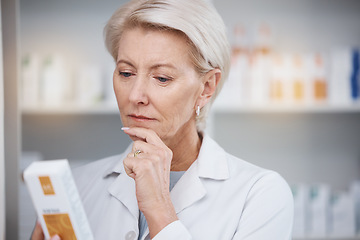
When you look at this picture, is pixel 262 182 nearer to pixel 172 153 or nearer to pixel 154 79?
pixel 172 153

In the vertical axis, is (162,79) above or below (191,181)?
above

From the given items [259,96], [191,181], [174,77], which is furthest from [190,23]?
[259,96]

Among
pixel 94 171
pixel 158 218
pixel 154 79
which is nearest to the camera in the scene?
pixel 158 218

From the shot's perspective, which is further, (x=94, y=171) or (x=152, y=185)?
(x=94, y=171)

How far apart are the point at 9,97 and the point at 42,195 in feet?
0.92

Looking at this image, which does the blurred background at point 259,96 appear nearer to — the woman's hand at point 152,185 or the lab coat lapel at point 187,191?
the lab coat lapel at point 187,191

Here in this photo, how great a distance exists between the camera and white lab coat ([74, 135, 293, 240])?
3.59 feet

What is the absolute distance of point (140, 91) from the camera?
107 cm

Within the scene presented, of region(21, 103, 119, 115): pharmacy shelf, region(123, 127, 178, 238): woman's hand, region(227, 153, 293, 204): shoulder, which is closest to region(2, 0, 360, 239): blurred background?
region(21, 103, 119, 115): pharmacy shelf

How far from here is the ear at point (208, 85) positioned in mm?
1220

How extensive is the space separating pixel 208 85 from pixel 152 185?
399mm

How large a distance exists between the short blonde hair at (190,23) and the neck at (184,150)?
0.71ft

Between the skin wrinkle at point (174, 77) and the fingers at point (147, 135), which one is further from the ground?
the skin wrinkle at point (174, 77)

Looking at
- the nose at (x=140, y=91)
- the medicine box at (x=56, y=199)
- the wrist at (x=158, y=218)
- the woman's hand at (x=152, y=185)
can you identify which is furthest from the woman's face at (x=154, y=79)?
the medicine box at (x=56, y=199)
